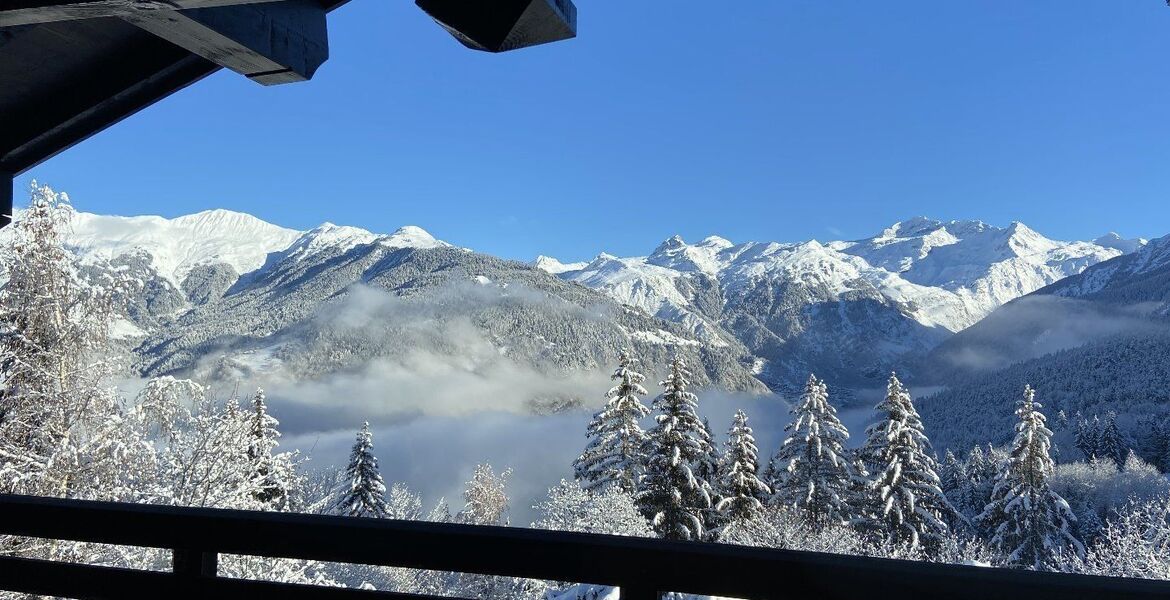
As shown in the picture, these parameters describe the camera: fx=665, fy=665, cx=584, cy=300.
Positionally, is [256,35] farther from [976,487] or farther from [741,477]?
[976,487]

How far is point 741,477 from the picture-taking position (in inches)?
992

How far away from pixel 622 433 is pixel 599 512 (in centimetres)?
294

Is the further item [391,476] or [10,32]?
[391,476]

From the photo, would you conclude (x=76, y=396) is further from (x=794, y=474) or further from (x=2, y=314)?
(x=794, y=474)

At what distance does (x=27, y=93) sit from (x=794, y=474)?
86.2ft

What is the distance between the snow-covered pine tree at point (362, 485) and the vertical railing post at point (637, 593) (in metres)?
26.8

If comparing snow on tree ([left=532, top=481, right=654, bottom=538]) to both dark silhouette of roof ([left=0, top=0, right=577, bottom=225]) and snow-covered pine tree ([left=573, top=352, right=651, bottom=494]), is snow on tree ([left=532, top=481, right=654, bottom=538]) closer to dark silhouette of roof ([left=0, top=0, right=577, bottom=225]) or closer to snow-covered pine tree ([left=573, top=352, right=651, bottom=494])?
snow-covered pine tree ([left=573, top=352, right=651, bottom=494])

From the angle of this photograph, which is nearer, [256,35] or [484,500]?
[256,35]

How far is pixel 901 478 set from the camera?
2298 cm

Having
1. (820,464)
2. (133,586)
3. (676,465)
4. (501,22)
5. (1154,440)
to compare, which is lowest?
(133,586)

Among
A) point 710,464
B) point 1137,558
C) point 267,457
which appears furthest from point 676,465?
point 1137,558

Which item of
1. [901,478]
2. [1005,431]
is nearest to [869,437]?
[901,478]

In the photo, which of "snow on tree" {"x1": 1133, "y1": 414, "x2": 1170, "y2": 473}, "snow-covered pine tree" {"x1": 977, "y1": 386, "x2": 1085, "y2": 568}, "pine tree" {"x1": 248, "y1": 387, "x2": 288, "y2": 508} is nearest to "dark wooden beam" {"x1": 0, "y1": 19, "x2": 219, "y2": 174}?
"pine tree" {"x1": 248, "y1": 387, "x2": 288, "y2": 508}

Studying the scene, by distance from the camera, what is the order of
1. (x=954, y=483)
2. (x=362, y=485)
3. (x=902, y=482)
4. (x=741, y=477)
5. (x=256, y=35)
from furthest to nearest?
1. (x=954, y=483)
2. (x=362, y=485)
3. (x=741, y=477)
4. (x=902, y=482)
5. (x=256, y=35)
